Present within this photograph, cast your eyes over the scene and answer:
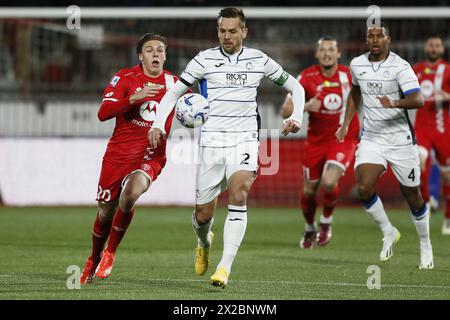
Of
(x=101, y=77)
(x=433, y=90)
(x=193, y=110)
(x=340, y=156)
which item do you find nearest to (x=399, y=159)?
(x=340, y=156)

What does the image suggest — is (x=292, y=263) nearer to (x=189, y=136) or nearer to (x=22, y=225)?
(x=22, y=225)

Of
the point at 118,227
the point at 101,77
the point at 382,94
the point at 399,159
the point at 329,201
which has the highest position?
the point at 101,77

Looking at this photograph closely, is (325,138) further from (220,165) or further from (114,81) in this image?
(220,165)

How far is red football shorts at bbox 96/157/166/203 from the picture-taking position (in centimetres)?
914

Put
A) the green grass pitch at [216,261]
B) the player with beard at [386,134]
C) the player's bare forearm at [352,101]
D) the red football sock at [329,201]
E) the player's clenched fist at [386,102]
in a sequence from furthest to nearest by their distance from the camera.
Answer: the red football sock at [329,201], the player's bare forearm at [352,101], the player with beard at [386,134], the player's clenched fist at [386,102], the green grass pitch at [216,261]

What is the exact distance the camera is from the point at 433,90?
47.6 ft

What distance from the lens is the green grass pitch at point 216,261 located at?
8.11 m

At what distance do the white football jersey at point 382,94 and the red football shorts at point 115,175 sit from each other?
2.57 metres

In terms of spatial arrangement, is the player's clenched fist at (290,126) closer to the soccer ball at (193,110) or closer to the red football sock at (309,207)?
the soccer ball at (193,110)

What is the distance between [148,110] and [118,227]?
1.10m

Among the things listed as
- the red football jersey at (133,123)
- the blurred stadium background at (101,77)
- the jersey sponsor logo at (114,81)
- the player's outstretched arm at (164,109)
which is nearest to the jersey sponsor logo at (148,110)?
the red football jersey at (133,123)

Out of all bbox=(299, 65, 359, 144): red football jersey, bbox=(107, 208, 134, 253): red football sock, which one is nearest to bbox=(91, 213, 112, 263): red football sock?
bbox=(107, 208, 134, 253): red football sock

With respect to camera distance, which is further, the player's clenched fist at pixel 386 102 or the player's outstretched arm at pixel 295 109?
the player's clenched fist at pixel 386 102
